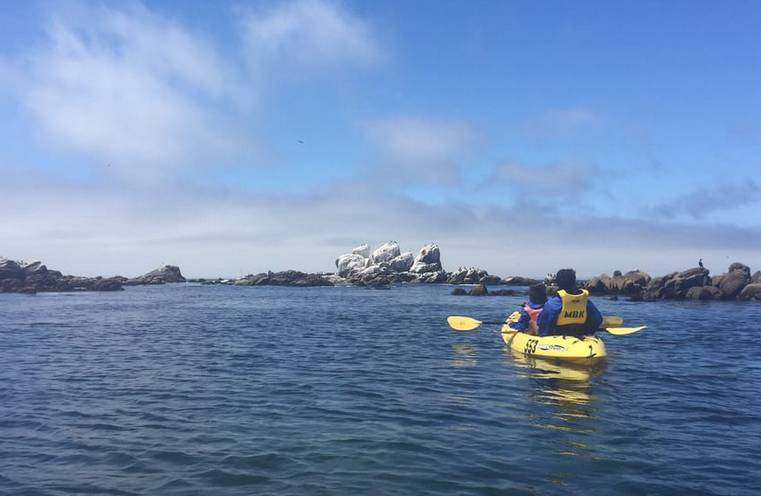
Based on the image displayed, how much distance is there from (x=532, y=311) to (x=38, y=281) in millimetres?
83301

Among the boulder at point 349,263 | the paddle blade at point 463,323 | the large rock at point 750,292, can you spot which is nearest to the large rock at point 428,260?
the boulder at point 349,263

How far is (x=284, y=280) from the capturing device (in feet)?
354

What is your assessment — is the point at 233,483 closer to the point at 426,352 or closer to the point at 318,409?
the point at 318,409

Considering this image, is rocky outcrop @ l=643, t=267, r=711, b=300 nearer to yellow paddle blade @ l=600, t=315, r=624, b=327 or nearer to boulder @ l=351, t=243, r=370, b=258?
yellow paddle blade @ l=600, t=315, r=624, b=327

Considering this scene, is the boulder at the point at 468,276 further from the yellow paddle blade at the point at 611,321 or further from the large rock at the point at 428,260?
the yellow paddle blade at the point at 611,321

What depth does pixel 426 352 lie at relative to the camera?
67.9 feet

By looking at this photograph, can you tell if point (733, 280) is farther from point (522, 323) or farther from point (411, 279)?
point (411, 279)

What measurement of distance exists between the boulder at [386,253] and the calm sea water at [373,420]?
107267 mm

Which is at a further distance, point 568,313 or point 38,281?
point 38,281

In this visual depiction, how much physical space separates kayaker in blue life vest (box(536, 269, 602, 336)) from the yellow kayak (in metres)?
0.45

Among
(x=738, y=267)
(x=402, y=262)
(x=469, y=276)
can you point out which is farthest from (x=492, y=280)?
(x=738, y=267)

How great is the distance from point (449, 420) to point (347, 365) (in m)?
7.14

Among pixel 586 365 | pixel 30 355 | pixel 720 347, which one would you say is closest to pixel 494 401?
pixel 586 365

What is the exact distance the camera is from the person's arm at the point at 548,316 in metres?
18.4
